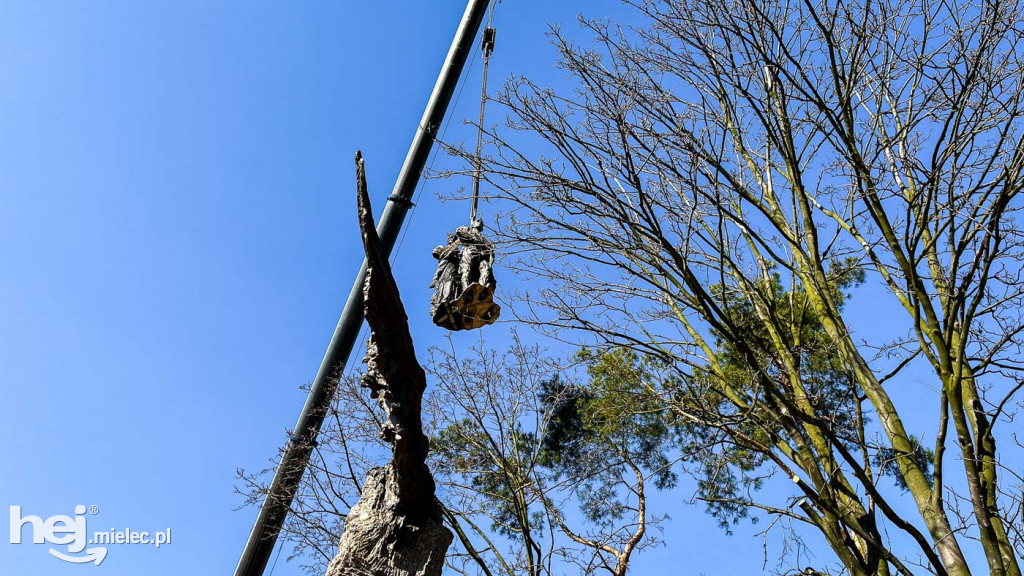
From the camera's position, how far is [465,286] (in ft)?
19.4

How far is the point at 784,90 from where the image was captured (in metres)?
5.62

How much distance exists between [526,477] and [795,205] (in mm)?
4187

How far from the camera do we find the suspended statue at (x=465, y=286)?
5922 millimetres

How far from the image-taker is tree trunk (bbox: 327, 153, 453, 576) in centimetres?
427

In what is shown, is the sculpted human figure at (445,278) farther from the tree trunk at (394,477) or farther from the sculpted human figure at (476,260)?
the tree trunk at (394,477)

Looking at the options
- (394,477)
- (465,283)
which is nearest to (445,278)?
(465,283)

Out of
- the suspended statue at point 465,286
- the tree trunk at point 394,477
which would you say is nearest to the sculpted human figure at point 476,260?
the suspended statue at point 465,286

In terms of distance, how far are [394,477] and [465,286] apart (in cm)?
176

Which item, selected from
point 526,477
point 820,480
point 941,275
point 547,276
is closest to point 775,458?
point 820,480

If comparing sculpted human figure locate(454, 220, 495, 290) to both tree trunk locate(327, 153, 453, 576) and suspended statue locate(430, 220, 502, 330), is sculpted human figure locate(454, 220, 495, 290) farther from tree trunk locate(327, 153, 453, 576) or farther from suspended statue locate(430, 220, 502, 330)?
tree trunk locate(327, 153, 453, 576)

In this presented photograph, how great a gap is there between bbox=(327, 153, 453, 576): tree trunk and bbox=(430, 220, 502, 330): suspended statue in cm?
153

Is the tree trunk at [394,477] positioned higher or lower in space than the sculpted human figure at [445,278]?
lower

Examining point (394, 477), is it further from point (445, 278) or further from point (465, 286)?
point (445, 278)

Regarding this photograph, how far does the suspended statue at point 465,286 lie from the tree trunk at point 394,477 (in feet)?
5.02
